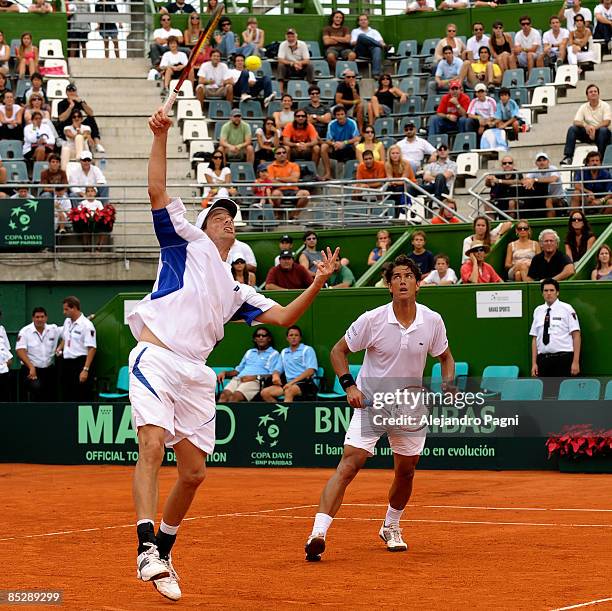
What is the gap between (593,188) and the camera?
827 inches

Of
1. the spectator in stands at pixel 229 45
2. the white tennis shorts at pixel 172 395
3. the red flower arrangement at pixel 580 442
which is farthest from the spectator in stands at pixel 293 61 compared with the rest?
the white tennis shorts at pixel 172 395

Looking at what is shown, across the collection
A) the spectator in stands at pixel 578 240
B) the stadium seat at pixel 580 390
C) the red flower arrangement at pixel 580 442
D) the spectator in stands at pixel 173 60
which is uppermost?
the spectator in stands at pixel 173 60

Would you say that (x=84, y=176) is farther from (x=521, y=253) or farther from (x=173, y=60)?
(x=521, y=253)

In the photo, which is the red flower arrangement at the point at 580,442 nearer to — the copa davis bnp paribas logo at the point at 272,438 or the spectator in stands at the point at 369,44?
the copa davis bnp paribas logo at the point at 272,438

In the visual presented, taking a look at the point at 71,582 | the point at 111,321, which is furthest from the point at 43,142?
the point at 71,582

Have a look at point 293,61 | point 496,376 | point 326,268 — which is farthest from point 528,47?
point 326,268

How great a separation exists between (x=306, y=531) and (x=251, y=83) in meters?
17.6

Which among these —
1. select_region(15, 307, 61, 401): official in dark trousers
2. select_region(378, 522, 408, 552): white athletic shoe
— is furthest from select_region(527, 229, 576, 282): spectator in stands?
select_region(378, 522, 408, 552): white athletic shoe

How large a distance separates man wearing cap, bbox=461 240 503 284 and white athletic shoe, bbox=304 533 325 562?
10699 millimetres

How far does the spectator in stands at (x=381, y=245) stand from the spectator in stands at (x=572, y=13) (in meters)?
8.54

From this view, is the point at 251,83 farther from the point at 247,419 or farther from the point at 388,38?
the point at 247,419

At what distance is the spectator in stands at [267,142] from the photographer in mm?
24859

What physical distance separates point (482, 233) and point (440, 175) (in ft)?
11.9

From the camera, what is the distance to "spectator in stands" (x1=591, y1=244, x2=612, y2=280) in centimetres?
1827
